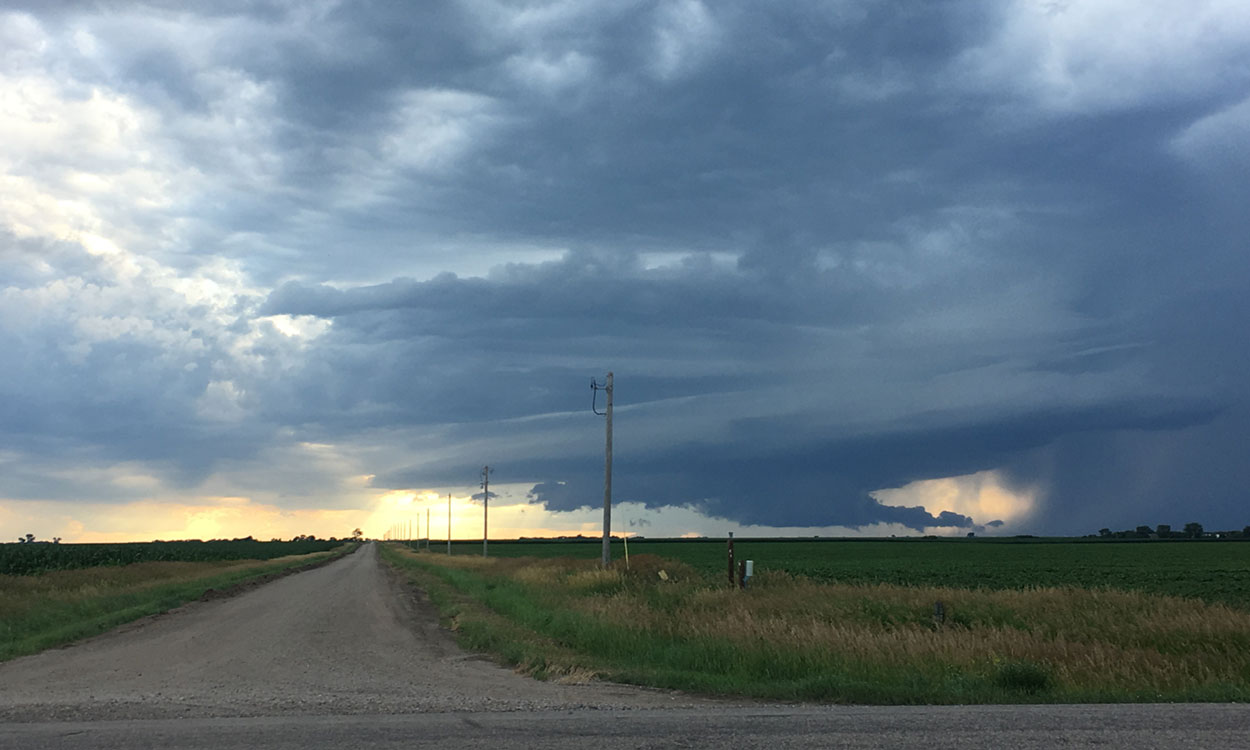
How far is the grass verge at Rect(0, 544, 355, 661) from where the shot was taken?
23.3 metres

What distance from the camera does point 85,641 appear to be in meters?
22.1

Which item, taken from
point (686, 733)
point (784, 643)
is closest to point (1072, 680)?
point (784, 643)

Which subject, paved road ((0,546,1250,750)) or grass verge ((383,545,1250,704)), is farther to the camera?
grass verge ((383,545,1250,704))

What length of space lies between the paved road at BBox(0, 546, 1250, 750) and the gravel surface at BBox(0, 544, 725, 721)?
4 cm

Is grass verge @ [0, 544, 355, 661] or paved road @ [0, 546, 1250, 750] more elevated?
paved road @ [0, 546, 1250, 750]

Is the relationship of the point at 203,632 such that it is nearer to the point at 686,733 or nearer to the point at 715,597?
the point at 715,597

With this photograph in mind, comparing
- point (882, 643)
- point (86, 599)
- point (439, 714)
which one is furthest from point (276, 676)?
point (86, 599)

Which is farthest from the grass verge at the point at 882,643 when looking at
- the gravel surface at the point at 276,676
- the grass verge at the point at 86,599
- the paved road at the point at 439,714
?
the grass verge at the point at 86,599

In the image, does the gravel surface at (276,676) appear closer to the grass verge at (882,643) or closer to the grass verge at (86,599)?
the grass verge at (86,599)

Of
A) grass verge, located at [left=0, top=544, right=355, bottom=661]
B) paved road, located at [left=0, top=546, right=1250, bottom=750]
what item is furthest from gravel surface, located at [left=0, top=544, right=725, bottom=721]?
grass verge, located at [left=0, top=544, right=355, bottom=661]

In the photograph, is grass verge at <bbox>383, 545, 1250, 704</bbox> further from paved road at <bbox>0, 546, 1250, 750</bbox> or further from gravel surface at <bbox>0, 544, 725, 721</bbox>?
paved road at <bbox>0, 546, 1250, 750</bbox>

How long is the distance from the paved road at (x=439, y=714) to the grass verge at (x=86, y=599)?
544cm

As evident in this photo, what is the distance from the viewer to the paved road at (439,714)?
932 centimetres

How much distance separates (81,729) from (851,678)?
Answer: 1002cm
